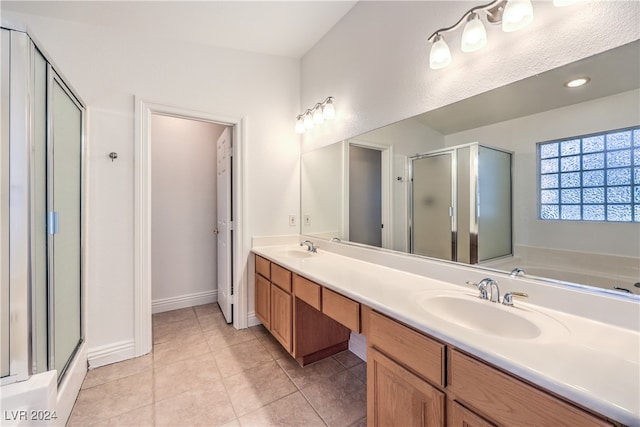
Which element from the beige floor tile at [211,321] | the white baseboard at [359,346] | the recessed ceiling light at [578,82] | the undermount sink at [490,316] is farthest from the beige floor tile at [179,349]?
the recessed ceiling light at [578,82]

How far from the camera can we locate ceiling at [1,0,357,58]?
70.9 inches

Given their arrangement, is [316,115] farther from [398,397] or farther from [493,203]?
[398,397]

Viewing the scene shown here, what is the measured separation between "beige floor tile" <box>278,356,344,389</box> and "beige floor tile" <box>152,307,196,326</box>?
4.35 feet

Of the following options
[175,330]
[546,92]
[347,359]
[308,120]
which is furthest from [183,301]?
[546,92]

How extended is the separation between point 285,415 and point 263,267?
1.05 metres

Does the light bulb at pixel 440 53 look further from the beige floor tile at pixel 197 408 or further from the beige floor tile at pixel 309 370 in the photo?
the beige floor tile at pixel 197 408

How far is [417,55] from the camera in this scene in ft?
4.86

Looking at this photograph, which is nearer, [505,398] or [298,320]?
[505,398]

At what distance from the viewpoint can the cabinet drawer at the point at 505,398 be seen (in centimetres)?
59

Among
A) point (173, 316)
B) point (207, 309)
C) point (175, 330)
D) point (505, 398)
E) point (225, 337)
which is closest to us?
point (505, 398)

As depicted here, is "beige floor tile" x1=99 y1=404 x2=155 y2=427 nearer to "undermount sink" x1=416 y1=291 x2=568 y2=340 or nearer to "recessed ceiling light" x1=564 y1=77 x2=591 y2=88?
"undermount sink" x1=416 y1=291 x2=568 y2=340

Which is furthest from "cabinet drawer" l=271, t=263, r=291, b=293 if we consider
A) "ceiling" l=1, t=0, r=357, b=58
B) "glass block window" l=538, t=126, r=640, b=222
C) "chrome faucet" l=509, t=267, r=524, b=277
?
"ceiling" l=1, t=0, r=357, b=58

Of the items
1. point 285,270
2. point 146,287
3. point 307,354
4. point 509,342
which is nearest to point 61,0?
point 146,287

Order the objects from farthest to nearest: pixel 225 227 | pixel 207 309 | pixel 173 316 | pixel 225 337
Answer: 1. pixel 207 309
2. pixel 173 316
3. pixel 225 227
4. pixel 225 337
